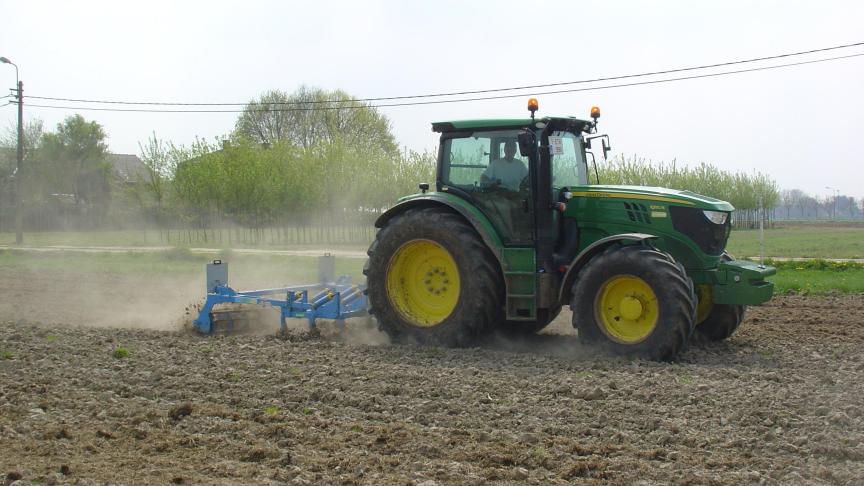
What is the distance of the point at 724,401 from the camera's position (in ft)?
22.1

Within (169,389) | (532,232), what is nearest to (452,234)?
(532,232)

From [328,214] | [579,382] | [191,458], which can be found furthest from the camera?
[328,214]

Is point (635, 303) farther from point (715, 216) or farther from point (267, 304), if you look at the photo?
point (267, 304)

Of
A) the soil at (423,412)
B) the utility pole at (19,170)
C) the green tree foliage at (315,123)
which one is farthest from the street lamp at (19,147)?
the soil at (423,412)

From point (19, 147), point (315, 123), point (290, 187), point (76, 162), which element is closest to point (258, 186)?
point (290, 187)

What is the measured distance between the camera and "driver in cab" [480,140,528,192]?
9.51 metres

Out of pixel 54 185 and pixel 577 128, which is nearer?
pixel 577 128

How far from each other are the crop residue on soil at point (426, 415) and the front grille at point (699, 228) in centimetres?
112

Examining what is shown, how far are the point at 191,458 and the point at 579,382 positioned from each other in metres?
3.28

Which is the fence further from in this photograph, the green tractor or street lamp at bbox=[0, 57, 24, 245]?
the green tractor

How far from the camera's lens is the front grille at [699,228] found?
914 centimetres

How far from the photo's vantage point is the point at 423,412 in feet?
22.0

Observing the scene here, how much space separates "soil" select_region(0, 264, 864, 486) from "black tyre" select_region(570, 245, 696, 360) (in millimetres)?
298

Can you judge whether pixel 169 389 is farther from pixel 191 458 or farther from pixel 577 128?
pixel 577 128
